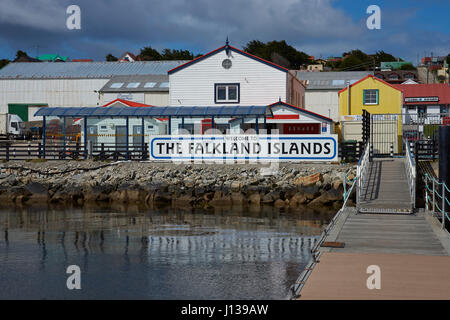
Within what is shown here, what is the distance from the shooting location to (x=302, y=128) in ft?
138

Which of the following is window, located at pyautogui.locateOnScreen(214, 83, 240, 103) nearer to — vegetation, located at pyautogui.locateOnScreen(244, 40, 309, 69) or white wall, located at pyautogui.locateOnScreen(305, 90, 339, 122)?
white wall, located at pyautogui.locateOnScreen(305, 90, 339, 122)

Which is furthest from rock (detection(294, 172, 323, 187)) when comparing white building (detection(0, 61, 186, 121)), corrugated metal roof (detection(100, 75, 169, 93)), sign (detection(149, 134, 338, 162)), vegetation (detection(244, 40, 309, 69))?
vegetation (detection(244, 40, 309, 69))

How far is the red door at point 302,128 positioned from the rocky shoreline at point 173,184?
9832 millimetres

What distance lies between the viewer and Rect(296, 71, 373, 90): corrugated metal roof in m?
71.1

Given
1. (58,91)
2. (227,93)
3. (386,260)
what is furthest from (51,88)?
(386,260)

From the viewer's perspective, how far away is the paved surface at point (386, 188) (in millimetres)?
18930

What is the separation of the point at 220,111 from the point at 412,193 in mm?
18687

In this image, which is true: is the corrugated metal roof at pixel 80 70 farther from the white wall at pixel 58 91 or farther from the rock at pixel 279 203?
the rock at pixel 279 203

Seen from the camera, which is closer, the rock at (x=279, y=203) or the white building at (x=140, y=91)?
the rock at (x=279, y=203)

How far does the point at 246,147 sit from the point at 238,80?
13748 mm

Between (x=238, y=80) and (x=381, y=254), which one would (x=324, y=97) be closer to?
(x=238, y=80)

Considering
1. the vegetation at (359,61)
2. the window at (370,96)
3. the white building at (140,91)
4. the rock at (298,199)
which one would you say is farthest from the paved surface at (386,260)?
the vegetation at (359,61)

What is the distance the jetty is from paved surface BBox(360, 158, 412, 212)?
0.11 feet
